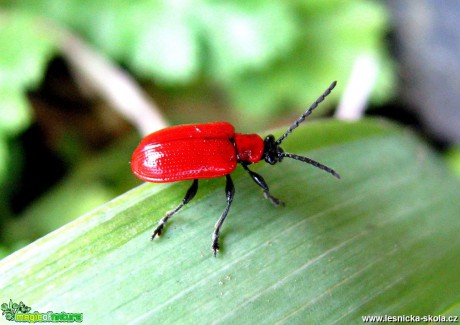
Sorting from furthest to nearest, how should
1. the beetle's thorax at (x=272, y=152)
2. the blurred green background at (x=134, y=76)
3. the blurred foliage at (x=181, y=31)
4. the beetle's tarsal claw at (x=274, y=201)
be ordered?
the blurred foliage at (x=181, y=31)
the blurred green background at (x=134, y=76)
the beetle's thorax at (x=272, y=152)
the beetle's tarsal claw at (x=274, y=201)

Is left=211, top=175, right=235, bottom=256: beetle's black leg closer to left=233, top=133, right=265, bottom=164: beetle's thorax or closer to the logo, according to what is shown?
left=233, top=133, right=265, bottom=164: beetle's thorax

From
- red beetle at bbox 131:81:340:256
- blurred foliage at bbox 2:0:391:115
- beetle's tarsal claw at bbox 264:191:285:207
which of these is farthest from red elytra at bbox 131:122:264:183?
blurred foliage at bbox 2:0:391:115

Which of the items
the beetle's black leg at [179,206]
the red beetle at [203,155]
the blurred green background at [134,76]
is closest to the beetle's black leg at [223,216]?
the red beetle at [203,155]

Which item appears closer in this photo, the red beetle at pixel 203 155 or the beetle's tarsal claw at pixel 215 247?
the beetle's tarsal claw at pixel 215 247

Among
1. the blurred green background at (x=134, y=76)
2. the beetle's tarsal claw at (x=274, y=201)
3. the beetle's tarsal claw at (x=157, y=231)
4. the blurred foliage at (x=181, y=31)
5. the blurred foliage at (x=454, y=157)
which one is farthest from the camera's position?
the blurred foliage at (x=454, y=157)

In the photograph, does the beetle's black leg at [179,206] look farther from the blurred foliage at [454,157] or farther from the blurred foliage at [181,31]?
the blurred foliage at [454,157]

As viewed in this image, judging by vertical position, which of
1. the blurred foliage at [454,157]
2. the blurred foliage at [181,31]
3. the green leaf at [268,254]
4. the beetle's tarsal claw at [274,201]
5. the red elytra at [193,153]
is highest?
the blurred foliage at [181,31]

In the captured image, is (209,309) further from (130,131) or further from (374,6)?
(374,6)

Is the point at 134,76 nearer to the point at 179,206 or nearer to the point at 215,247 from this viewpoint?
the point at 179,206

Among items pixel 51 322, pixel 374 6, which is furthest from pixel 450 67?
pixel 51 322
